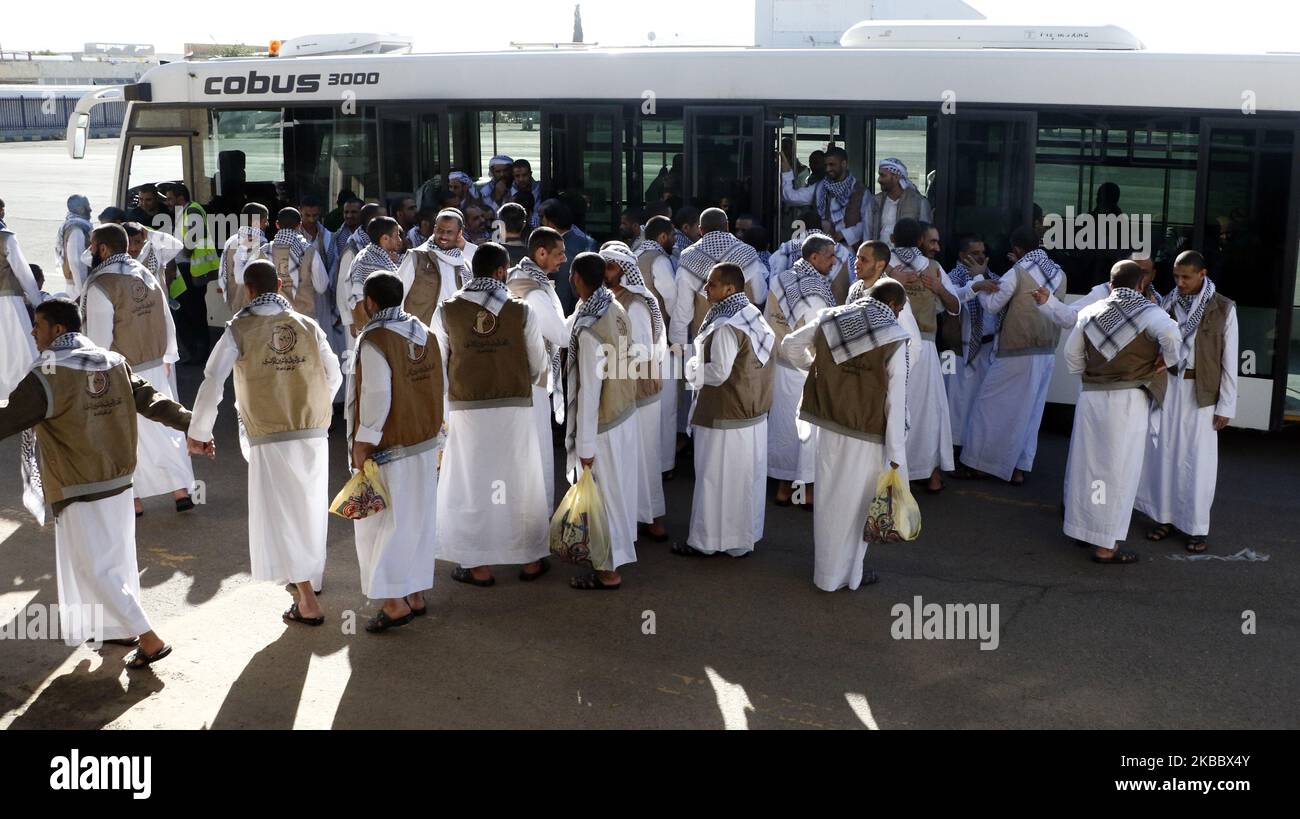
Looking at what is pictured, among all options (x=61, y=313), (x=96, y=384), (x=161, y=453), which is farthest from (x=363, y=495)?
(x=161, y=453)

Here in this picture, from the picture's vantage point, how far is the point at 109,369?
5.79 metres

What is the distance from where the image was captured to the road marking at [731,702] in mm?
5430

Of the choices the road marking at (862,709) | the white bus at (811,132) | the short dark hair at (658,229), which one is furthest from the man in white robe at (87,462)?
the white bus at (811,132)

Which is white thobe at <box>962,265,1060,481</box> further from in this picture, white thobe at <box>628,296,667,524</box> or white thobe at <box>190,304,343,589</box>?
white thobe at <box>190,304,343,589</box>

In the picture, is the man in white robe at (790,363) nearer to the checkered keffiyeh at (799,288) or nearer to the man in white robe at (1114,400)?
the checkered keffiyeh at (799,288)

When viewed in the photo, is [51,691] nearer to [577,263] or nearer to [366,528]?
[366,528]

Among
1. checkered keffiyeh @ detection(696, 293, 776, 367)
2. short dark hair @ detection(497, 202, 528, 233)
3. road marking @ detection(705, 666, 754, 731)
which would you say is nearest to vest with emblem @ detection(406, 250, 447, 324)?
short dark hair @ detection(497, 202, 528, 233)

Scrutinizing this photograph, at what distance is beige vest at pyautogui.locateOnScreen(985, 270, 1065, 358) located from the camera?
28.4 ft

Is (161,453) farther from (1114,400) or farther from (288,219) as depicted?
(1114,400)

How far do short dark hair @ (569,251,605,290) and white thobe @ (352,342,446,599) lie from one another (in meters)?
1.16

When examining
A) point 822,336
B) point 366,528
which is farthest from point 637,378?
point 366,528

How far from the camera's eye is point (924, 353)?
28.3 ft

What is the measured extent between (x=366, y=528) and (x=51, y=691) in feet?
5.02

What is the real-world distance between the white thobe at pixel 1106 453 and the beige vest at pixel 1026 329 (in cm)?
126
